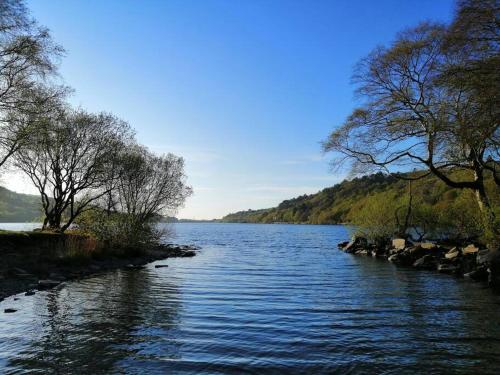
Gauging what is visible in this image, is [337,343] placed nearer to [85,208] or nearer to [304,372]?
[304,372]

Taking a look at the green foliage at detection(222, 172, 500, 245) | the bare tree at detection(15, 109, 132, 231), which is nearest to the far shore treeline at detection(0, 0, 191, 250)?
the bare tree at detection(15, 109, 132, 231)

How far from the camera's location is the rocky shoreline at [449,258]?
22.9 m

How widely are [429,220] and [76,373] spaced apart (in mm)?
43354

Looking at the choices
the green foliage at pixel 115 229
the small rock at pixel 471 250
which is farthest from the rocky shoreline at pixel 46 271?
the small rock at pixel 471 250

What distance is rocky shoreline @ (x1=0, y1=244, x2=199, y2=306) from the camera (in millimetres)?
20781

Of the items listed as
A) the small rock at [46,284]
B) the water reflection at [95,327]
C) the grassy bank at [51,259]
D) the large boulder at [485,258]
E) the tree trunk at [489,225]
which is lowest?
the water reflection at [95,327]

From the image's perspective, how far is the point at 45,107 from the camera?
2862cm

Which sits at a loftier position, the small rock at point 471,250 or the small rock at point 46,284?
the small rock at point 471,250

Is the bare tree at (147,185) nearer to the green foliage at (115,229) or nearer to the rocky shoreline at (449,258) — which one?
the green foliage at (115,229)

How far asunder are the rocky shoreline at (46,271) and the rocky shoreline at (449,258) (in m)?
20.9

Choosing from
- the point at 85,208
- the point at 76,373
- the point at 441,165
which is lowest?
the point at 76,373

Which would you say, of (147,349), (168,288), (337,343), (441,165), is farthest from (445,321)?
(441,165)

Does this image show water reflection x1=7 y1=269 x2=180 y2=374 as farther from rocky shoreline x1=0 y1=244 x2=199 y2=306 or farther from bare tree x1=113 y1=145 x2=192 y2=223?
bare tree x1=113 y1=145 x2=192 y2=223

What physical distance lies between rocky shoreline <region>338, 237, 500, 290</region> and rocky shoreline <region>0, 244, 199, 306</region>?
20861 millimetres
